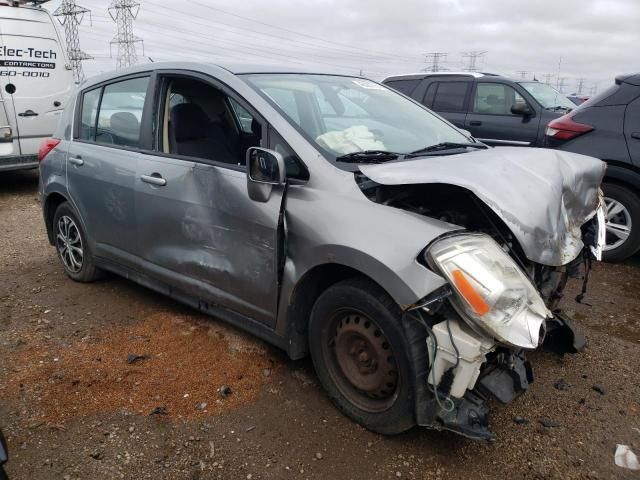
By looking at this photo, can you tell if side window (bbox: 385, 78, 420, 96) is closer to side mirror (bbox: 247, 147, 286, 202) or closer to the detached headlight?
side mirror (bbox: 247, 147, 286, 202)

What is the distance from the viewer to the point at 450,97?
26.2 feet

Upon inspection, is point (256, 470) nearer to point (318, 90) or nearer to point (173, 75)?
point (318, 90)

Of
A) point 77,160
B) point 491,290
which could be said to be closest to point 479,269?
point 491,290

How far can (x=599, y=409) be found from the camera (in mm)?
2807

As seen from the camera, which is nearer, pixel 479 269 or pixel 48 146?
pixel 479 269

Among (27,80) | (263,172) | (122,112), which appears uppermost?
(27,80)

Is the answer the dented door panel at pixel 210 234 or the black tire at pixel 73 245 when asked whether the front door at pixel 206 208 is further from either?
the black tire at pixel 73 245

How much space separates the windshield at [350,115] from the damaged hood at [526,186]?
361mm

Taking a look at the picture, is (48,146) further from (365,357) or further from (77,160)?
(365,357)

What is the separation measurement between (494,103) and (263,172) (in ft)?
19.6

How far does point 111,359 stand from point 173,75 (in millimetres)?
1897

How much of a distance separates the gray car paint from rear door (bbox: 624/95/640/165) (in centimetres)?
227

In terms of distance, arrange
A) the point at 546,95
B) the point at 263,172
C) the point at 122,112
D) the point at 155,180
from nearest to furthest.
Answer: the point at 263,172 → the point at 155,180 → the point at 122,112 → the point at 546,95

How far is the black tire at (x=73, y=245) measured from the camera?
4.31 meters
